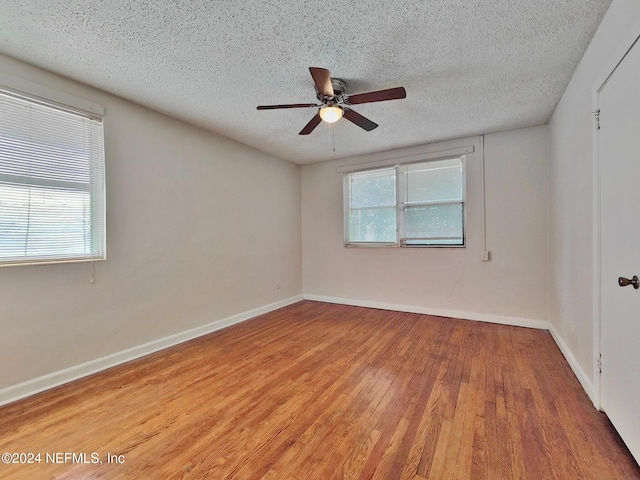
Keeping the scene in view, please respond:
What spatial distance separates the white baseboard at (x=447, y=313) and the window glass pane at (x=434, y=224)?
985 millimetres

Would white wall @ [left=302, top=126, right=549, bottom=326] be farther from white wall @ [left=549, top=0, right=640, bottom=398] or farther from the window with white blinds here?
the window with white blinds

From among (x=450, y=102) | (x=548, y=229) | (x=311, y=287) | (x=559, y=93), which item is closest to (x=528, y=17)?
(x=450, y=102)

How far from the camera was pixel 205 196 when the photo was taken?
3.46m

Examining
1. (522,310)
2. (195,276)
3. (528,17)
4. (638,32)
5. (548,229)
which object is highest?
(528,17)

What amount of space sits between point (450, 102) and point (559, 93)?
3.17 ft

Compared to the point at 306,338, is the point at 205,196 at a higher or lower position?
higher

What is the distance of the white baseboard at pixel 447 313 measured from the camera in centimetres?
347

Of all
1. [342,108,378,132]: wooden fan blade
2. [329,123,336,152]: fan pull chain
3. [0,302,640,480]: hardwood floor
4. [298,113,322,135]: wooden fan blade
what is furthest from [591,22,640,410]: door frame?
[329,123,336,152]: fan pull chain

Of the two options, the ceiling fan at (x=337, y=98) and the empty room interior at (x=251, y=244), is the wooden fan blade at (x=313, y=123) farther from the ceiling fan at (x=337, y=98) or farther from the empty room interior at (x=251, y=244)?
the empty room interior at (x=251, y=244)

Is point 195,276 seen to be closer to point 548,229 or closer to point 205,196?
point 205,196

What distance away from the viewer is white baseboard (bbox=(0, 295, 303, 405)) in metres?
2.05

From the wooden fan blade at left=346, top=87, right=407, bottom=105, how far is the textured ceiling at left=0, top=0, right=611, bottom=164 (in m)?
0.24

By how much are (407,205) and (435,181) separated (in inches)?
20.4

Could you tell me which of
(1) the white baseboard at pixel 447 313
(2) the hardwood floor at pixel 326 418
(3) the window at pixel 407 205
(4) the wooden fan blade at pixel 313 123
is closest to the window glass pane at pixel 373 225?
(3) the window at pixel 407 205
